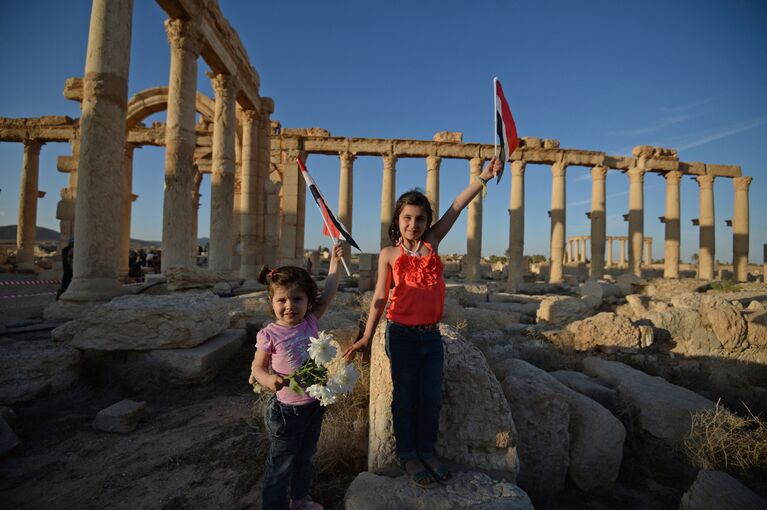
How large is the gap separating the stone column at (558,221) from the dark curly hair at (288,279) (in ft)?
64.0

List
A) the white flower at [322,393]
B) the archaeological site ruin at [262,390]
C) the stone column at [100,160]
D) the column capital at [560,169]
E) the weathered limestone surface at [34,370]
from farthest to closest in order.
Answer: the column capital at [560,169]
the stone column at [100,160]
the weathered limestone surface at [34,370]
the archaeological site ruin at [262,390]
the white flower at [322,393]

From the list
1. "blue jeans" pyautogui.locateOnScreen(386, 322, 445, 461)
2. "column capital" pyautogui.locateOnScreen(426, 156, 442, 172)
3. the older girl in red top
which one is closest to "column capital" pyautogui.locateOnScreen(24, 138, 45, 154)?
"column capital" pyautogui.locateOnScreen(426, 156, 442, 172)

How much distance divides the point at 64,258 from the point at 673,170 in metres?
28.2

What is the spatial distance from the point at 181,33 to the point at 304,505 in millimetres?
11315

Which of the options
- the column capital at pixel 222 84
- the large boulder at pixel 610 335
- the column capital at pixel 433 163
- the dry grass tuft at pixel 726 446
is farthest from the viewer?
the column capital at pixel 433 163

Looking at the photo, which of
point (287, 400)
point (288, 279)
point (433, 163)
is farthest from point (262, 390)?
point (433, 163)

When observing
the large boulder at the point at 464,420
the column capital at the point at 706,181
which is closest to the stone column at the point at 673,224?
the column capital at the point at 706,181

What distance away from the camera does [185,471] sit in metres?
2.66

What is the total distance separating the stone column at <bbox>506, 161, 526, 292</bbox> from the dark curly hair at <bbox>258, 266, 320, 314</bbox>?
59.6 ft

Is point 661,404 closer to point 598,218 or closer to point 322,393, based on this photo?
point 322,393

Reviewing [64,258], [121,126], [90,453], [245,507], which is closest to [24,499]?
[90,453]

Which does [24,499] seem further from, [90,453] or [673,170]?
[673,170]

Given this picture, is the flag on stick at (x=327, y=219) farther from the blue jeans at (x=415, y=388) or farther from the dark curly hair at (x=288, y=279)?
the blue jeans at (x=415, y=388)

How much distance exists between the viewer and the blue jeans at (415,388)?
212 cm
